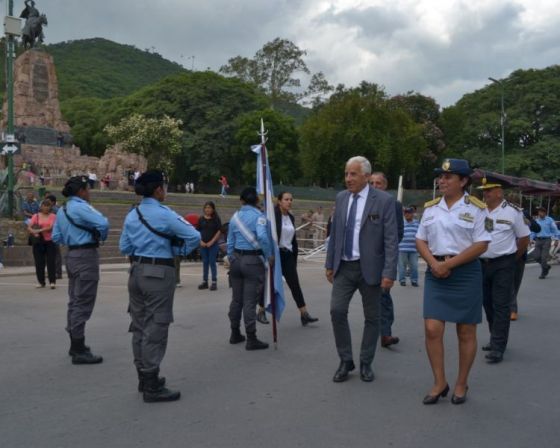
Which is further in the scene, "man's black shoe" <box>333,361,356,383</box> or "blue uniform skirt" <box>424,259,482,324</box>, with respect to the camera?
"man's black shoe" <box>333,361,356,383</box>

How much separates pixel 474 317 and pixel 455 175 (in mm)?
1098

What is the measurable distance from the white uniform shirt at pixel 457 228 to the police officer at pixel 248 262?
97.3 inches

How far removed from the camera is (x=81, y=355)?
20.6 ft

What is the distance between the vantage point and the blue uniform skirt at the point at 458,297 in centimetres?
481

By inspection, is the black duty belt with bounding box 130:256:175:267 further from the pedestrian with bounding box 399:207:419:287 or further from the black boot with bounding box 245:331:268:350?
the pedestrian with bounding box 399:207:419:287

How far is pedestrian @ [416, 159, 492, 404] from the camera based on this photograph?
15.8 feet

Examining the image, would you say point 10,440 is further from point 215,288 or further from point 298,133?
point 298,133

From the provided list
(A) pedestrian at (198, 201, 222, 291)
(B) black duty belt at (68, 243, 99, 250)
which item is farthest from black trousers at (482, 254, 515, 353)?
(A) pedestrian at (198, 201, 222, 291)

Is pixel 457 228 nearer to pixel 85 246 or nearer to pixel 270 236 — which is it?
pixel 270 236

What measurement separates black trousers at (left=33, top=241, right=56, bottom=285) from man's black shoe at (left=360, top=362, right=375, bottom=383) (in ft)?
26.8

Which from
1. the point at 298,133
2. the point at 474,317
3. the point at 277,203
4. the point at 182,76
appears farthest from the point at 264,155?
the point at 182,76

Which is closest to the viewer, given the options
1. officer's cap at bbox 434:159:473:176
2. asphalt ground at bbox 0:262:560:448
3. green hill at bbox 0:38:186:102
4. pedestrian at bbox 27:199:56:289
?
asphalt ground at bbox 0:262:560:448

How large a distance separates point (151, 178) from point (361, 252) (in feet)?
6.10

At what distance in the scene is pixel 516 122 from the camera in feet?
164
